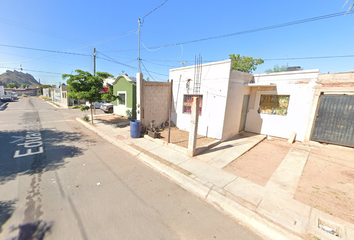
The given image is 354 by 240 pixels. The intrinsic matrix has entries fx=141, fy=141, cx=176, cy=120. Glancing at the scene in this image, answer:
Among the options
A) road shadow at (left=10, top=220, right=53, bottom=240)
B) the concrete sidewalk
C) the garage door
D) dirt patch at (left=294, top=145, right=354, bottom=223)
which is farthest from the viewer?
the garage door

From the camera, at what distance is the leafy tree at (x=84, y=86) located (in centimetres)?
908

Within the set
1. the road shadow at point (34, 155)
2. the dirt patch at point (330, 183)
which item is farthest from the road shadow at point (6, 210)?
the dirt patch at point (330, 183)

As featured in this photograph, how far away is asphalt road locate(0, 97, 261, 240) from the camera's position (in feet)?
8.24

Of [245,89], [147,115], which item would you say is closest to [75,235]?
[147,115]

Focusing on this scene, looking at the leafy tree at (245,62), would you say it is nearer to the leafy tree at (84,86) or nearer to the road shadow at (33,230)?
the leafy tree at (84,86)

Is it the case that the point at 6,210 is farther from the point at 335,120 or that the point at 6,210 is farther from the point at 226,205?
the point at 335,120

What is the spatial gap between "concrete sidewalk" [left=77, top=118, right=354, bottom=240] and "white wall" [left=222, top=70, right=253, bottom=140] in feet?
4.19

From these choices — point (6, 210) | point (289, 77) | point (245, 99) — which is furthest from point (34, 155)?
point (289, 77)

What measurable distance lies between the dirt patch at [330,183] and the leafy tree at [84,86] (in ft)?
35.5

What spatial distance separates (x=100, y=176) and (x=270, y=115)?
8860 millimetres

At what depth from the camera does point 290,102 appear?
7.42 m

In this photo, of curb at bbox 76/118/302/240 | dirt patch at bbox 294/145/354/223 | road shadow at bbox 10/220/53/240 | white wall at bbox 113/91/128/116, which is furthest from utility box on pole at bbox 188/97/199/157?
white wall at bbox 113/91/128/116

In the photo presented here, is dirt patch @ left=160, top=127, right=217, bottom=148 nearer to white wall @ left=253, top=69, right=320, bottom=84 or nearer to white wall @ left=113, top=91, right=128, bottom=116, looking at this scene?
white wall @ left=253, top=69, right=320, bottom=84

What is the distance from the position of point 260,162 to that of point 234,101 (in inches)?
134
